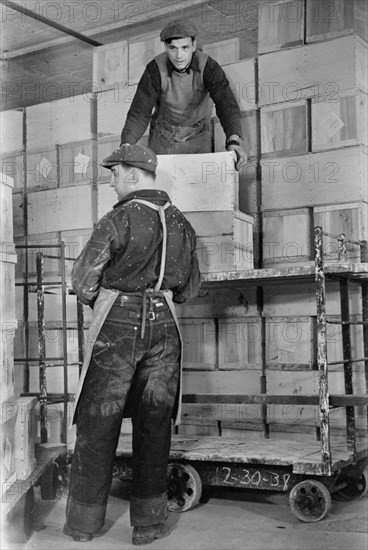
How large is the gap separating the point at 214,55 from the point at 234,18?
2.01m

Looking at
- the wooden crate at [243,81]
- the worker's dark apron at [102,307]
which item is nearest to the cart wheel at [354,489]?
the worker's dark apron at [102,307]

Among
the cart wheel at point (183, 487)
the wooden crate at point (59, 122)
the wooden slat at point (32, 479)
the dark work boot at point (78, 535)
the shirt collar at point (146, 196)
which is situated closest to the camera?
the wooden slat at point (32, 479)

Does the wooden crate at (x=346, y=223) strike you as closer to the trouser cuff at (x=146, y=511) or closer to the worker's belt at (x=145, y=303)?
the worker's belt at (x=145, y=303)

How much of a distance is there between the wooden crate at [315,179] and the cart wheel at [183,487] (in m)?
2.38

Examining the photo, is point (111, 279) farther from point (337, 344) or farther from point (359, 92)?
point (359, 92)

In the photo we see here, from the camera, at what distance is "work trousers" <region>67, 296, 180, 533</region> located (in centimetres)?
495

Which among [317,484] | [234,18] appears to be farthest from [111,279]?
[234,18]

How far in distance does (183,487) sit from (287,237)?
231 centimetres

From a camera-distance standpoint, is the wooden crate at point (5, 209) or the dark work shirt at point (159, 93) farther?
the dark work shirt at point (159, 93)

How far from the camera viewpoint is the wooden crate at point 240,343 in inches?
272

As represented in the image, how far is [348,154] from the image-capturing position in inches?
252

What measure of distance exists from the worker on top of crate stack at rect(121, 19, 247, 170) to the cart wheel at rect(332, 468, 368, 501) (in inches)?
109

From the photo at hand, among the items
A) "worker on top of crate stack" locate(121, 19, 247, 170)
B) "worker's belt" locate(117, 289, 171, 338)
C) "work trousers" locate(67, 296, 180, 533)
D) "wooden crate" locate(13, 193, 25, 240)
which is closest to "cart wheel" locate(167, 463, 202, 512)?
"work trousers" locate(67, 296, 180, 533)

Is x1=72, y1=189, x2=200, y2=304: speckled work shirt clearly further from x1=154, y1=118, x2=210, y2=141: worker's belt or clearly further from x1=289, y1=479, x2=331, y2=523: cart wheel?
x1=289, y1=479, x2=331, y2=523: cart wheel
